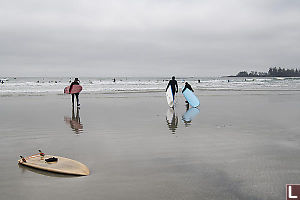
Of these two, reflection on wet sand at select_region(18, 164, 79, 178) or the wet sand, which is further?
reflection on wet sand at select_region(18, 164, 79, 178)

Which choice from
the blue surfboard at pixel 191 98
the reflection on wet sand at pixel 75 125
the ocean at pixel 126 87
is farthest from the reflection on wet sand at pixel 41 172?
the ocean at pixel 126 87

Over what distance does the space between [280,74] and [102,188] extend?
192m

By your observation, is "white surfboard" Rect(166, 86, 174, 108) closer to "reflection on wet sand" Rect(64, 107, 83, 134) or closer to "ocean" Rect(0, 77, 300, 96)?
"ocean" Rect(0, 77, 300, 96)

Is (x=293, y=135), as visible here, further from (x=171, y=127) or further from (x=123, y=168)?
(x=123, y=168)

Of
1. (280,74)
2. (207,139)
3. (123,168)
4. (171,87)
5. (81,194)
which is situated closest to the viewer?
(81,194)

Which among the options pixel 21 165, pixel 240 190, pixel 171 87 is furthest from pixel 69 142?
pixel 171 87

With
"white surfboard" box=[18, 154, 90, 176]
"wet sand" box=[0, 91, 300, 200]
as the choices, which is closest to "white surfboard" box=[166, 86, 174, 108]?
"wet sand" box=[0, 91, 300, 200]

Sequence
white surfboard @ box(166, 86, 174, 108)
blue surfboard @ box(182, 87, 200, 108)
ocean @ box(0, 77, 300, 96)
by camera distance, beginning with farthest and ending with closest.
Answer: ocean @ box(0, 77, 300, 96) < blue surfboard @ box(182, 87, 200, 108) < white surfboard @ box(166, 86, 174, 108)

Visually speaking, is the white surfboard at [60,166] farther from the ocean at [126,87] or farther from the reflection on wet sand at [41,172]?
the ocean at [126,87]

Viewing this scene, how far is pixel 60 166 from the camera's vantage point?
494cm

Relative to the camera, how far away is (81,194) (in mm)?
3932

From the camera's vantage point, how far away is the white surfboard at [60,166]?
4711mm

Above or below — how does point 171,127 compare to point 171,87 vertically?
below

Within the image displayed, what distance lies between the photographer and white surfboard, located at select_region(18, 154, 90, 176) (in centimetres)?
471
